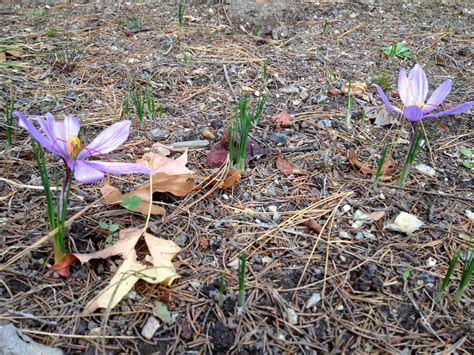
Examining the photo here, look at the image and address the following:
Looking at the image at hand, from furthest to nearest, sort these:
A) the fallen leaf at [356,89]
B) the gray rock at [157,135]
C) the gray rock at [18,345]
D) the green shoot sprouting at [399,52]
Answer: the green shoot sprouting at [399,52] < the fallen leaf at [356,89] < the gray rock at [157,135] < the gray rock at [18,345]

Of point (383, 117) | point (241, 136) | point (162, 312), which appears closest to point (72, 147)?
point (162, 312)

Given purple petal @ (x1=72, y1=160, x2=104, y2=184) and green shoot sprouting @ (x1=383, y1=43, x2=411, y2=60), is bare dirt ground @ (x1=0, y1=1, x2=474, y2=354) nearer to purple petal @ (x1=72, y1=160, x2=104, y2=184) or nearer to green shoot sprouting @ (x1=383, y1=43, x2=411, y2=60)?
green shoot sprouting @ (x1=383, y1=43, x2=411, y2=60)

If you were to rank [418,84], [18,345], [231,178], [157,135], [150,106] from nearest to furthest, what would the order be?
1. [18,345]
2. [231,178]
3. [418,84]
4. [157,135]
5. [150,106]

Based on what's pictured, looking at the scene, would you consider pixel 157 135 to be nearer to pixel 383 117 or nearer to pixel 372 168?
pixel 372 168

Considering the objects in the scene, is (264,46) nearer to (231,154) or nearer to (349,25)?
(349,25)

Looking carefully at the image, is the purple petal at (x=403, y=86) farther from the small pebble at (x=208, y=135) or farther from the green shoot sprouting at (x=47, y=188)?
the green shoot sprouting at (x=47, y=188)

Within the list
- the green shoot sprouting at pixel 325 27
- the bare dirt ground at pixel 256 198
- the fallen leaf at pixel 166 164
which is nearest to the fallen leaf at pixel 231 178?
the bare dirt ground at pixel 256 198

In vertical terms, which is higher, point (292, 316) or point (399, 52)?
point (399, 52)

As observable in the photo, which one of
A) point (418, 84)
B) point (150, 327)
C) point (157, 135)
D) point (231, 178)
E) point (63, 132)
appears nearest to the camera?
point (150, 327)
